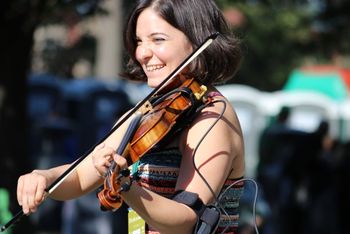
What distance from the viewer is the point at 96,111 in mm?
11367

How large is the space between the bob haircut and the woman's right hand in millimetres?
605

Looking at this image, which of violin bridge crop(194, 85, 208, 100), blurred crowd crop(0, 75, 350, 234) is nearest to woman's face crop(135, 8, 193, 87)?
violin bridge crop(194, 85, 208, 100)

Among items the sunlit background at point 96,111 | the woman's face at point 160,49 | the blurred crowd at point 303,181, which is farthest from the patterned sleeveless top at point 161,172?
the blurred crowd at point 303,181

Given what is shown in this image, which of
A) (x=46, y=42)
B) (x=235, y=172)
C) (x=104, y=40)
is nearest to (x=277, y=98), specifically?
(x=104, y=40)

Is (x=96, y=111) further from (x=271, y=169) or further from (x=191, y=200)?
(x=191, y=200)

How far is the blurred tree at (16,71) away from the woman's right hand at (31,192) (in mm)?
4479

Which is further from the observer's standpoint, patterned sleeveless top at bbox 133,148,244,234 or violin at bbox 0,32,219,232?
patterned sleeveless top at bbox 133,148,244,234

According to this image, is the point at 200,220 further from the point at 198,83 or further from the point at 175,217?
the point at 198,83

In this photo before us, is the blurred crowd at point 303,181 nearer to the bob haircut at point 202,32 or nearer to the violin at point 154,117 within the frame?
the bob haircut at point 202,32

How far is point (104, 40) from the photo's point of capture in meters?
16.7

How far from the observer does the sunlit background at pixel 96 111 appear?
7.61 meters

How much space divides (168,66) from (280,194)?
24.1 ft

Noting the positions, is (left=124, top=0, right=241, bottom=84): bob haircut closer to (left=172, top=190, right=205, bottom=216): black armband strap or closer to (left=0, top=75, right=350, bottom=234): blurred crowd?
(left=172, top=190, right=205, bottom=216): black armband strap

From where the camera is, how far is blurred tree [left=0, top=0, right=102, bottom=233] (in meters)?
7.28
